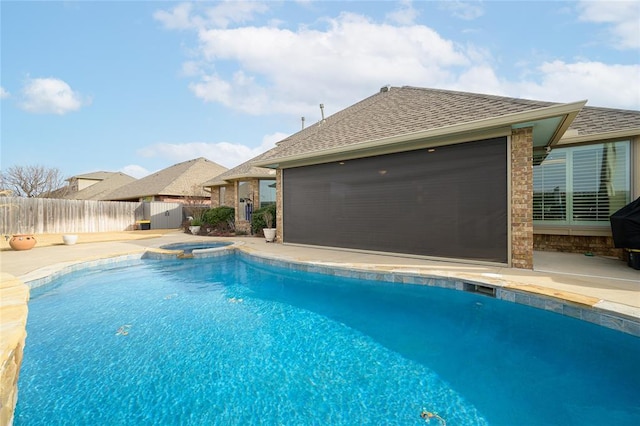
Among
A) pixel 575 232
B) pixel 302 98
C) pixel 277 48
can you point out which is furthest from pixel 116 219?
pixel 575 232

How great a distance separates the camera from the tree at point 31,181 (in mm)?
28062

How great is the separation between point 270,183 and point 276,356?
1225cm

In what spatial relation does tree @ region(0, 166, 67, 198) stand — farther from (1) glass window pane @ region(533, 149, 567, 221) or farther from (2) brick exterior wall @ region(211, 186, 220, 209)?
(1) glass window pane @ region(533, 149, 567, 221)

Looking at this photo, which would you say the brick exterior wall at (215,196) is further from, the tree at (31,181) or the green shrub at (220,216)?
the tree at (31,181)

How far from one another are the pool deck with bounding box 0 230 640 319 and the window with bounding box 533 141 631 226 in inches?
45.5

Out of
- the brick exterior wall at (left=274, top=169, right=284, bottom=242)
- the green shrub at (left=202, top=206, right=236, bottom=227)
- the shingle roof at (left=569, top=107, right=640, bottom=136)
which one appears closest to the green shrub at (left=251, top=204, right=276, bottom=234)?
the brick exterior wall at (left=274, top=169, right=284, bottom=242)

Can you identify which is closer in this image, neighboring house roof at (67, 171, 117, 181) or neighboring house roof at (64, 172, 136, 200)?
neighboring house roof at (64, 172, 136, 200)

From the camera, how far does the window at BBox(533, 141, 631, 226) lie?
7.53 meters

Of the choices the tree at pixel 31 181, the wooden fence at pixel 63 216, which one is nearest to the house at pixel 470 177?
the wooden fence at pixel 63 216

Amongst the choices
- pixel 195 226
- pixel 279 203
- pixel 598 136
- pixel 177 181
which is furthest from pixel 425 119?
pixel 177 181

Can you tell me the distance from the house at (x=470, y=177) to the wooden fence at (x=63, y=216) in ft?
47.6

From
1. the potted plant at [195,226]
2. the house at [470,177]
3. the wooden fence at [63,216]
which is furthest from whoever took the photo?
the potted plant at [195,226]

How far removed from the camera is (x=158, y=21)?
32.8 ft

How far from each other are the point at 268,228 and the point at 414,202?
6.74 m
